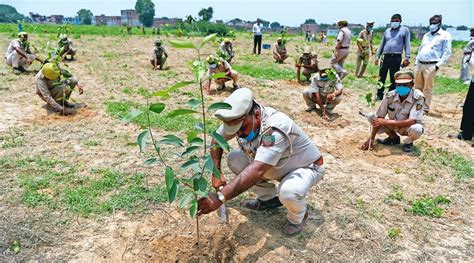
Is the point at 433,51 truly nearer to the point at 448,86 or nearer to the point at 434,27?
the point at 434,27

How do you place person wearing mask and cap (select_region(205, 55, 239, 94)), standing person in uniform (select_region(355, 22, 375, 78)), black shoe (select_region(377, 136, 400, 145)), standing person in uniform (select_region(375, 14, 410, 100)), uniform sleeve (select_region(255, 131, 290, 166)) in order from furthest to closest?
standing person in uniform (select_region(355, 22, 375, 78)), person wearing mask and cap (select_region(205, 55, 239, 94)), standing person in uniform (select_region(375, 14, 410, 100)), black shoe (select_region(377, 136, 400, 145)), uniform sleeve (select_region(255, 131, 290, 166))

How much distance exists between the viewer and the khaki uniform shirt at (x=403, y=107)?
4.16 metres

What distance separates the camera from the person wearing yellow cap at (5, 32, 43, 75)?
26.1 feet

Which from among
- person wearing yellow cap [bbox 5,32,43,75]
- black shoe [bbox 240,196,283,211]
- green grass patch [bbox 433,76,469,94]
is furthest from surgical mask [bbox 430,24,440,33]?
person wearing yellow cap [bbox 5,32,43,75]

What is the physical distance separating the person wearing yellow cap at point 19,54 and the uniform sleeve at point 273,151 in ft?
24.7

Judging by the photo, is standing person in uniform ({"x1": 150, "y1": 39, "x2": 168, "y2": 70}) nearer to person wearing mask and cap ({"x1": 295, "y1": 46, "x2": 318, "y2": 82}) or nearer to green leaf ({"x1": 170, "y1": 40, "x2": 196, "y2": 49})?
person wearing mask and cap ({"x1": 295, "y1": 46, "x2": 318, "y2": 82})

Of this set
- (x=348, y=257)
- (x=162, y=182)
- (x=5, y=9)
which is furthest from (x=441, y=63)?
(x=5, y=9)

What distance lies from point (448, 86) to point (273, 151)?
8.66 metres

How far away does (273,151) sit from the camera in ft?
7.47

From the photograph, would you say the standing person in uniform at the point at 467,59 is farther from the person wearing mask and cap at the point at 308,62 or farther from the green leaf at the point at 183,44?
the green leaf at the point at 183,44

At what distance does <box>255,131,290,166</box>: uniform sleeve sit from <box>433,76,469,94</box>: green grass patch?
7487mm

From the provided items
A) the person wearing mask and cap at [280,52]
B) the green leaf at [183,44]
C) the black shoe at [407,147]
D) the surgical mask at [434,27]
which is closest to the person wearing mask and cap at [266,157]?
the green leaf at [183,44]

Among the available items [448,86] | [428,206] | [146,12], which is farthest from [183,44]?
[146,12]

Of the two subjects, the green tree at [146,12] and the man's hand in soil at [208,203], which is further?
the green tree at [146,12]
